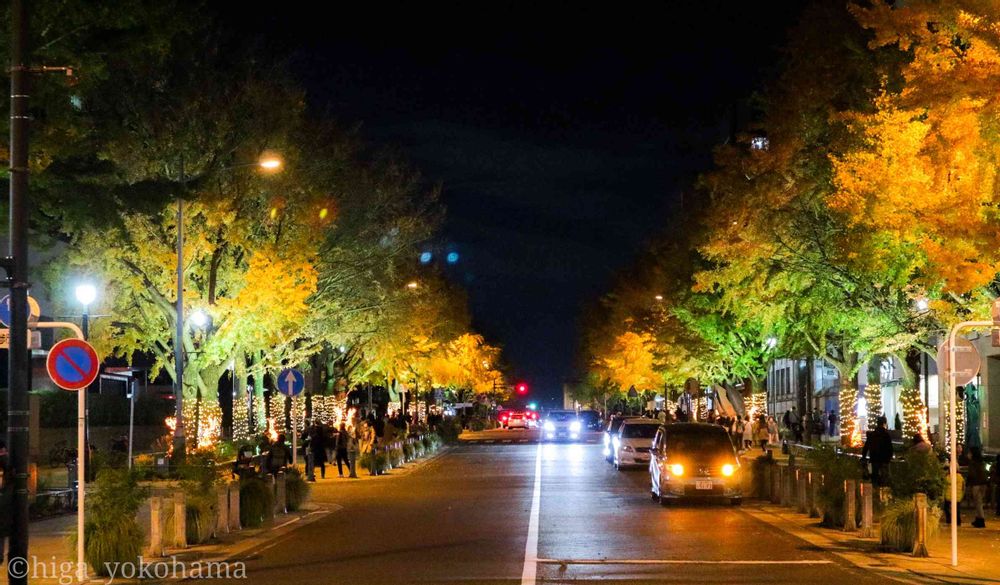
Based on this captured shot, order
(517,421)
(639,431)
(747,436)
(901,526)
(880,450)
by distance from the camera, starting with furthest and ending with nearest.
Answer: (517,421)
(747,436)
(639,431)
(880,450)
(901,526)

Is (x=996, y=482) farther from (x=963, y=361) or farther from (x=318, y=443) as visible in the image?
(x=318, y=443)

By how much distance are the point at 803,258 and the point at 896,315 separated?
9.46ft

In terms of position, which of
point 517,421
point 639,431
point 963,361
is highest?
point 963,361

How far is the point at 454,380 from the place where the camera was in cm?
9188

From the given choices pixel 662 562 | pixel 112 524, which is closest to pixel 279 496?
pixel 112 524

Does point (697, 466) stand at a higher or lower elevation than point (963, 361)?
lower

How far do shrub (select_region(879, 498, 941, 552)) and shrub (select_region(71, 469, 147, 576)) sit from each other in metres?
10.1

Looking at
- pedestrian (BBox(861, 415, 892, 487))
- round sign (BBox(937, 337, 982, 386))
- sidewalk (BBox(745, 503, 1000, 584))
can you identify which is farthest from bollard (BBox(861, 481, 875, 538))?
pedestrian (BBox(861, 415, 892, 487))

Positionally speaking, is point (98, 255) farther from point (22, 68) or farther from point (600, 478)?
point (22, 68)

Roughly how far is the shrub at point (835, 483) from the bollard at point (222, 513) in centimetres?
976

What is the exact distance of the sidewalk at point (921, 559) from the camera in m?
15.9

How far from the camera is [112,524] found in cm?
1628

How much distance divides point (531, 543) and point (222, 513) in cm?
495

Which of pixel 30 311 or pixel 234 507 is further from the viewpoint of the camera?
pixel 234 507
